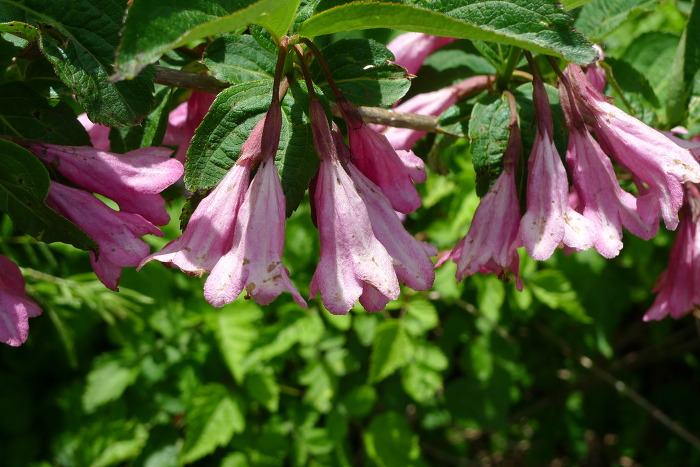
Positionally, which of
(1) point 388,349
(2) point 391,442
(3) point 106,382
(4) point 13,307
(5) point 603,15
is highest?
(5) point 603,15

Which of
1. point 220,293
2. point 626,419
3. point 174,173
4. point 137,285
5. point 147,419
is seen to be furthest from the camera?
point 626,419

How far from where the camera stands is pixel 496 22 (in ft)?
A: 2.39

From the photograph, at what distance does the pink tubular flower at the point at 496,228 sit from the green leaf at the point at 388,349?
97 cm

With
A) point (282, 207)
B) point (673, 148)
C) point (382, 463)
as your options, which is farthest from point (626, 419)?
point (282, 207)

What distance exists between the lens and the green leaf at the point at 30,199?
2.49 feet

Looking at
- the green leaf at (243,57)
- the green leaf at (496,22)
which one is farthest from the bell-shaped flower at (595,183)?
the green leaf at (243,57)

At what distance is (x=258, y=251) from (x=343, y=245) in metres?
0.09

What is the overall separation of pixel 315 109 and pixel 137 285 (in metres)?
1.32

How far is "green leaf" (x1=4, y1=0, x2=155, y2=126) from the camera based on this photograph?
758 millimetres

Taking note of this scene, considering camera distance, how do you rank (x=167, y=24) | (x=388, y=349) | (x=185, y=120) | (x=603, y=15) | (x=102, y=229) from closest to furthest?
1. (x=167, y=24)
2. (x=102, y=229)
3. (x=185, y=120)
4. (x=603, y=15)
5. (x=388, y=349)

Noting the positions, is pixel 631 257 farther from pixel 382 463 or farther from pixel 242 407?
pixel 242 407

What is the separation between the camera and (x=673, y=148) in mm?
845

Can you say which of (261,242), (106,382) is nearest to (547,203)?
(261,242)

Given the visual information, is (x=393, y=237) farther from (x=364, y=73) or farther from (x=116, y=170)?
(x=116, y=170)
